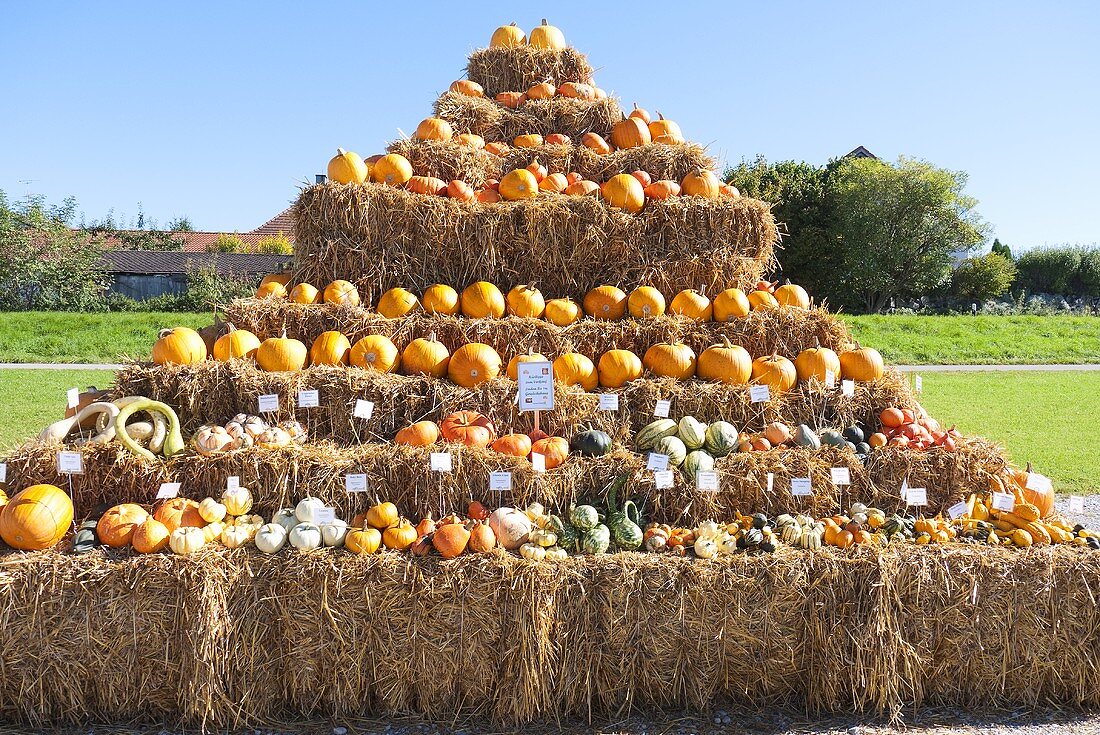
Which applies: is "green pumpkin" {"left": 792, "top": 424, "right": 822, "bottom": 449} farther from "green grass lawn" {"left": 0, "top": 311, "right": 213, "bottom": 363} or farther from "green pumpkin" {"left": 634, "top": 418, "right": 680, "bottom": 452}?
"green grass lawn" {"left": 0, "top": 311, "right": 213, "bottom": 363}

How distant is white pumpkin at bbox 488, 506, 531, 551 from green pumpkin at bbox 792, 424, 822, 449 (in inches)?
63.4

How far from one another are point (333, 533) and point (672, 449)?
171 cm

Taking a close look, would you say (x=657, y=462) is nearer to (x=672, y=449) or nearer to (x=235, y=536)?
(x=672, y=449)

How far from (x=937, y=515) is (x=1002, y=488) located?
405 mm

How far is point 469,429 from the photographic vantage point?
354 centimetres

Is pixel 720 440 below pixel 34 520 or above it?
above

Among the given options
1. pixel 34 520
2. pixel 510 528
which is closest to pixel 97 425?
pixel 34 520

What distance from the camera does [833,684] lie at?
9.41ft

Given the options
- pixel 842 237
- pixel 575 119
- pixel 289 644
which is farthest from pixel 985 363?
pixel 289 644

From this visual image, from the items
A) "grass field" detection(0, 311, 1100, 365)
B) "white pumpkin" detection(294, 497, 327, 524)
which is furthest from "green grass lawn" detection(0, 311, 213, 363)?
"white pumpkin" detection(294, 497, 327, 524)

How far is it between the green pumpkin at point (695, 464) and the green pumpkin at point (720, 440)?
0.17 m

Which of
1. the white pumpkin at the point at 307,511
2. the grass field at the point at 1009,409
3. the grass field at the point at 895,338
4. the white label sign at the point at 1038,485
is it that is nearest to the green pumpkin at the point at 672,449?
the white pumpkin at the point at 307,511

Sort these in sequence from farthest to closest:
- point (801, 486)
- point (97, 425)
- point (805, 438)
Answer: point (805, 438) → point (97, 425) → point (801, 486)

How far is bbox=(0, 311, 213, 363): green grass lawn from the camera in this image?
13375 millimetres
